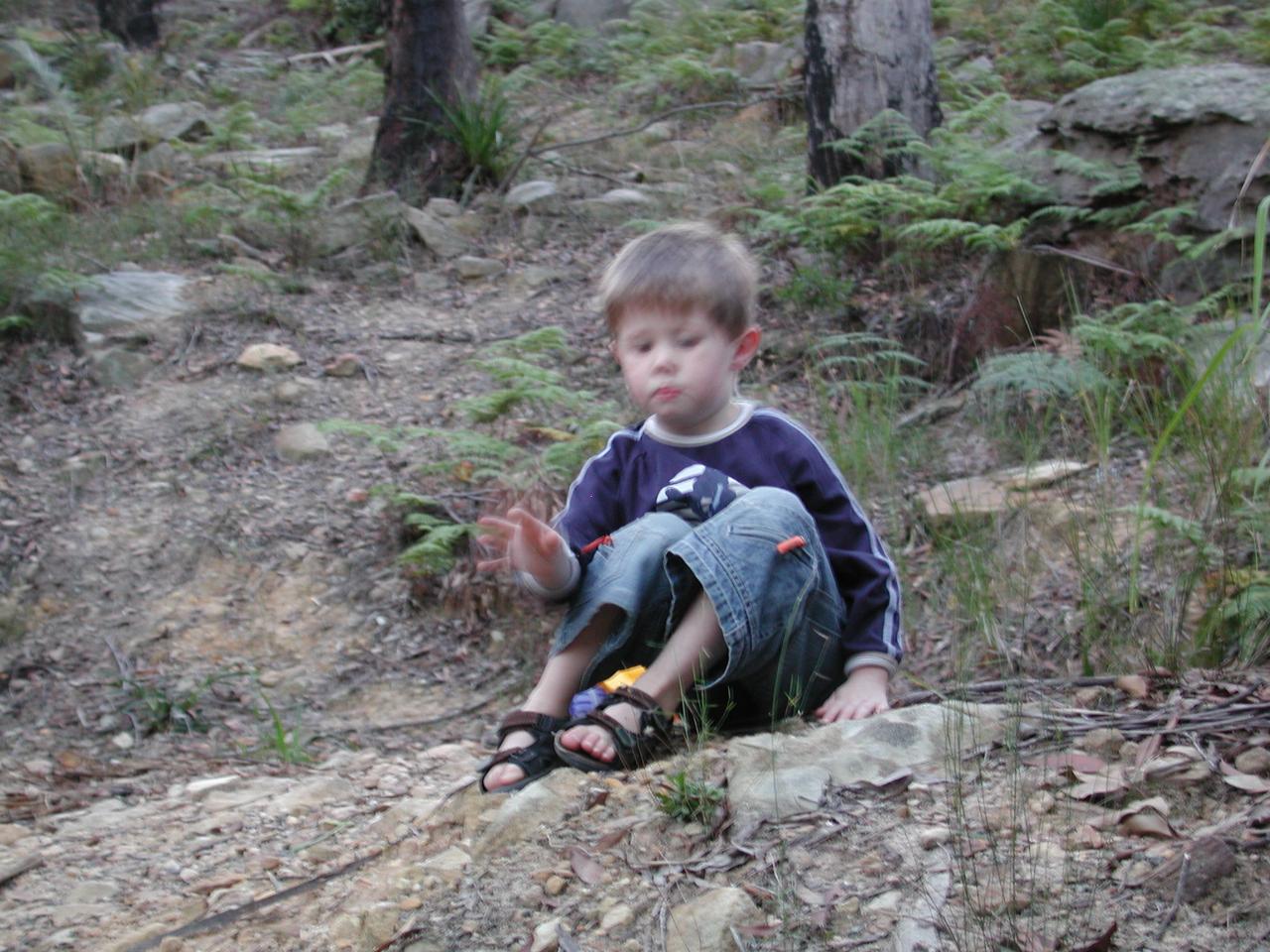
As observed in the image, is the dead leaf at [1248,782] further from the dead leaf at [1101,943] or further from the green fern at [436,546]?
the green fern at [436,546]

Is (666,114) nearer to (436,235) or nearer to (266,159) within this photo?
(436,235)

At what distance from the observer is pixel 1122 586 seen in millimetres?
3258

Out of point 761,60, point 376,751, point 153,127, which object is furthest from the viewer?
point 761,60

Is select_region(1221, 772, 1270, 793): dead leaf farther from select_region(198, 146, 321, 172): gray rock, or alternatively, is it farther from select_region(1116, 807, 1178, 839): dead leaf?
select_region(198, 146, 321, 172): gray rock

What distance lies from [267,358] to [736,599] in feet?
14.3

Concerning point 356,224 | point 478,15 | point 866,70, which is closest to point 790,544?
point 866,70

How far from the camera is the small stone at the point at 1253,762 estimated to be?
212cm

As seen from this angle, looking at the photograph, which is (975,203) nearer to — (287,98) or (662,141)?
(662,141)

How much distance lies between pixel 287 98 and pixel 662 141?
4.68m

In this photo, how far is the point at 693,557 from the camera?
2689 mm

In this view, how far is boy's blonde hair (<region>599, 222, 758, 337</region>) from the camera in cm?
294

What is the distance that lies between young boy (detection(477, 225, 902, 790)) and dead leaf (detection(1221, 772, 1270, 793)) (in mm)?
909

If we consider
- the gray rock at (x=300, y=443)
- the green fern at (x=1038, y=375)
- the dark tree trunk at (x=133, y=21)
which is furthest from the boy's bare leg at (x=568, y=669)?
the dark tree trunk at (x=133, y=21)

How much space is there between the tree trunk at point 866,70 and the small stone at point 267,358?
126 inches
